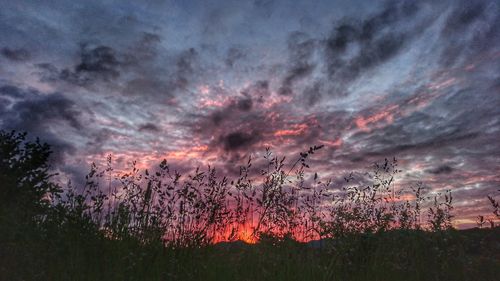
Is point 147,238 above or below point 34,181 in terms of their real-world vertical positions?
below

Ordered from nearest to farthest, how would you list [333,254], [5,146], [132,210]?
1. [132,210]
2. [333,254]
3. [5,146]

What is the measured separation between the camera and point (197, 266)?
6.03 meters

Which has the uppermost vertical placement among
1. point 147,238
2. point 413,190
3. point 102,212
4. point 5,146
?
point 5,146

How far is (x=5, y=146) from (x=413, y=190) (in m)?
10.9

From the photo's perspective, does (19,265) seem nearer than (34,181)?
Yes

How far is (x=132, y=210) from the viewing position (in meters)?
6.48

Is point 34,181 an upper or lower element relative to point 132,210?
upper

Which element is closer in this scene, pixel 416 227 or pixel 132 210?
pixel 132 210

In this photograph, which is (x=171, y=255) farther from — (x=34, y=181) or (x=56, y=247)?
(x=34, y=181)

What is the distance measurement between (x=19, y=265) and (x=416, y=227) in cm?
734

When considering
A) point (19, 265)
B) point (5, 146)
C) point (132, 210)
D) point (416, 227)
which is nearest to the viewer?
point (19, 265)

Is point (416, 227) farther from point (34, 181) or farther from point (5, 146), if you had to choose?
point (5, 146)

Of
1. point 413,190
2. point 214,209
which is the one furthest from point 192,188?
point 413,190

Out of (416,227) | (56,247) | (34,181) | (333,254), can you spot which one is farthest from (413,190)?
(34,181)
